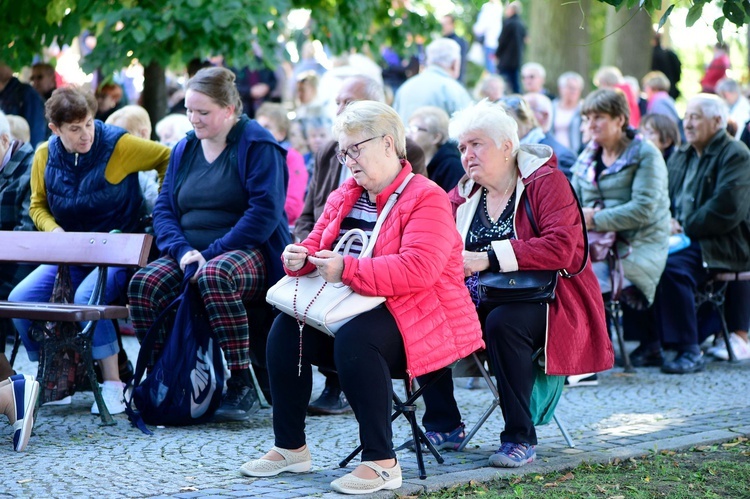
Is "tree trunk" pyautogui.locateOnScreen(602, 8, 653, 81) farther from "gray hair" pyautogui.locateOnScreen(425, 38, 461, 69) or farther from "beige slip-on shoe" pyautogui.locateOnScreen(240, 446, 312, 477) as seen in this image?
"beige slip-on shoe" pyautogui.locateOnScreen(240, 446, 312, 477)

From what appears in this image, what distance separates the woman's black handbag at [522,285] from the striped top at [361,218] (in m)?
0.75

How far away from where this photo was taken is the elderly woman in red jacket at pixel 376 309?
4.78m

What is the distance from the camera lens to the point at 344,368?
4789 mm

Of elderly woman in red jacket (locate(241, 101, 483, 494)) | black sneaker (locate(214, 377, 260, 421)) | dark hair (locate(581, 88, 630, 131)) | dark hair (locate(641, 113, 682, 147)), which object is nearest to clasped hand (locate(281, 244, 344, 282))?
elderly woman in red jacket (locate(241, 101, 483, 494))

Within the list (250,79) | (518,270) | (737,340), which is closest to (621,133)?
(737,340)

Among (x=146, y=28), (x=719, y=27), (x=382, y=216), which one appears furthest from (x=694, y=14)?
(x=146, y=28)

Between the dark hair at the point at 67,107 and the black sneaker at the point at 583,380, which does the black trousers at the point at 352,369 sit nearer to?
the dark hair at the point at 67,107

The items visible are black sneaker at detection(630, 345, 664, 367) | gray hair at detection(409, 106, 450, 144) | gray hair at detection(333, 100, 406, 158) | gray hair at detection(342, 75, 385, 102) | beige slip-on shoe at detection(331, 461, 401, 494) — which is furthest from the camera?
black sneaker at detection(630, 345, 664, 367)

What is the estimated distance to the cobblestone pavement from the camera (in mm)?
4887

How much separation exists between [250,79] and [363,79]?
280 inches

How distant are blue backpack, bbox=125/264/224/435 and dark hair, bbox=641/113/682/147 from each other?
4.88 m

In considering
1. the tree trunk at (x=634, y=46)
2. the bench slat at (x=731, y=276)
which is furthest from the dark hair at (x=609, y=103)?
the tree trunk at (x=634, y=46)

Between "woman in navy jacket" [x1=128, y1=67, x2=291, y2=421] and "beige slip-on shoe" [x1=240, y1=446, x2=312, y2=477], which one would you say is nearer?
"beige slip-on shoe" [x1=240, y1=446, x2=312, y2=477]

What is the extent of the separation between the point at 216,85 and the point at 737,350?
484 centimetres
